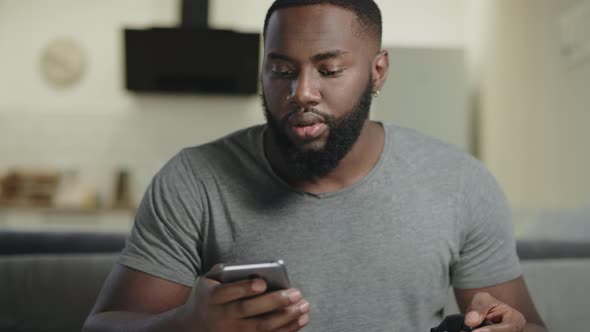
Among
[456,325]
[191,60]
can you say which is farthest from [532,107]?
[456,325]

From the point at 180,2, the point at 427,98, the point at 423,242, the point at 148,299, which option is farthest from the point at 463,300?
the point at 180,2

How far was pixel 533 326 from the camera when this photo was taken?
1140 mm

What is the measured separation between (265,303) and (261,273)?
0.12 ft

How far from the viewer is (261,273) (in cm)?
79

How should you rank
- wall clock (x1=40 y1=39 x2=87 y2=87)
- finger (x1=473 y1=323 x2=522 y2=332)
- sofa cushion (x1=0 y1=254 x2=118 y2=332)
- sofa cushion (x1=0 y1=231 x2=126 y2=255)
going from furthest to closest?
wall clock (x1=40 y1=39 x2=87 y2=87), sofa cushion (x1=0 y1=231 x2=126 y2=255), sofa cushion (x1=0 y1=254 x2=118 y2=332), finger (x1=473 y1=323 x2=522 y2=332)

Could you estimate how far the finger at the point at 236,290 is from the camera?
31.1 inches

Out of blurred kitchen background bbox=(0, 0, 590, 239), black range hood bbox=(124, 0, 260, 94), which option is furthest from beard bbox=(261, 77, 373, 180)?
black range hood bbox=(124, 0, 260, 94)

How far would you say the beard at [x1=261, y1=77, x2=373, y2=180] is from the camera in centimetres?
115

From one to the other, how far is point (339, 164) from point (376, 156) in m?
0.09

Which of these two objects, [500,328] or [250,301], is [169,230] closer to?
[250,301]

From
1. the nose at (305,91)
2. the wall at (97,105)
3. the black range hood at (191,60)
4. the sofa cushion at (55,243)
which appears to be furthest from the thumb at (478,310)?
the wall at (97,105)

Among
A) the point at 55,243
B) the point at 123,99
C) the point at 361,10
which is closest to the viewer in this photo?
the point at 361,10

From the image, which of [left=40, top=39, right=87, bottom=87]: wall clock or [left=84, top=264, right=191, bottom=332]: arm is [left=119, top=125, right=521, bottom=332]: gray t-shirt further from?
[left=40, top=39, right=87, bottom=87]: wall clock

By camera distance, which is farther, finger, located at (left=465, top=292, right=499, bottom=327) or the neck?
the neck
